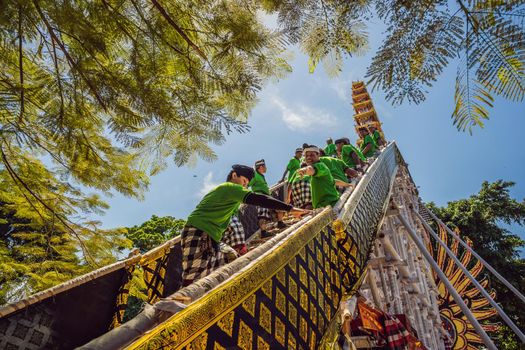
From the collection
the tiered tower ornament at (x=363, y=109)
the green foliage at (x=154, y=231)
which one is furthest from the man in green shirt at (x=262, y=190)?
the green foliage at (x=154, y=231)

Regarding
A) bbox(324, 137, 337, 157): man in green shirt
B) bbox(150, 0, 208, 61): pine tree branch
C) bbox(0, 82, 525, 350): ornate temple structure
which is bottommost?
bbox(0, 82, 525, 350): ornate temple structure

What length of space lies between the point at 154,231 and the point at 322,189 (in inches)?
854

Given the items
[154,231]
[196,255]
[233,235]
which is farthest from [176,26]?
[154,231]

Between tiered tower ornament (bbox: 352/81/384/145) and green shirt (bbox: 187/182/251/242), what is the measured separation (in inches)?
→ 648

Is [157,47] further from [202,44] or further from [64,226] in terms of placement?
[64,226]

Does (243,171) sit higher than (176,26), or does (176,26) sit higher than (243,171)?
(176,26)

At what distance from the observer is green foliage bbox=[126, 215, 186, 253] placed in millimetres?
21375

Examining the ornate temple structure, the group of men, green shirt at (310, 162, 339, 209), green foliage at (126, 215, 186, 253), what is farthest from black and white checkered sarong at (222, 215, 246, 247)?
green foliage at (126, 215, 186, 253)

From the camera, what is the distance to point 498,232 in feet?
66.5

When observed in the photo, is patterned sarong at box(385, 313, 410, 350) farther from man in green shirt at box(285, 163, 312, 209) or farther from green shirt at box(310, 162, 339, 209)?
man in green shirt at box(285, 163, 312, 209)

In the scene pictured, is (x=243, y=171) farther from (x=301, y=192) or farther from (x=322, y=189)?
(x=301, y=192)

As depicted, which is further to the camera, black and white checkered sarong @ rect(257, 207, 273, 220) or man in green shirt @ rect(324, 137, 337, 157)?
man in green shirt @ rect(324, 137, 337, 157)

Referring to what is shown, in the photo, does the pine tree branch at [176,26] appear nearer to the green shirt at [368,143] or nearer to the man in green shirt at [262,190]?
the man in green shirt at [262,190]

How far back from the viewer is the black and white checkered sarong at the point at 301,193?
5453 millimetres
